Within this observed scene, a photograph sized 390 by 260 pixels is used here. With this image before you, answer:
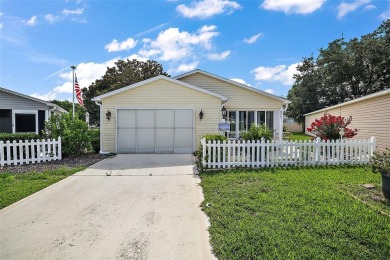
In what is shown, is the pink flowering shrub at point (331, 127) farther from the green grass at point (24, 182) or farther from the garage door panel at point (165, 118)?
the green grass at point (24, 182)

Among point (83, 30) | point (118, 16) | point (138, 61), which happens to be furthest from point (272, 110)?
point (138, 61)

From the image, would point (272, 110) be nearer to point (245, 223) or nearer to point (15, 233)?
point (245, 223)

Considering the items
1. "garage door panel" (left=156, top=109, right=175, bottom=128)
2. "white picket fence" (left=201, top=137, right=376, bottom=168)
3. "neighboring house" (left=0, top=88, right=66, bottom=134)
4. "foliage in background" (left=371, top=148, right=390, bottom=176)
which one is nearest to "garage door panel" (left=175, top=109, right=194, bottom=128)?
"garage door panel" (left=156, top=109, right=175, bottom=128)

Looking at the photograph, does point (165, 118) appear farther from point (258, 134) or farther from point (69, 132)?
point (258, 134)

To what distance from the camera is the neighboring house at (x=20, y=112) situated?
47.3 feet

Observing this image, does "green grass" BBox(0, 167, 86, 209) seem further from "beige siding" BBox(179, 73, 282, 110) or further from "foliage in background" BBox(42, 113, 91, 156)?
"beige siding" BBox(179, 73, 282, 110)

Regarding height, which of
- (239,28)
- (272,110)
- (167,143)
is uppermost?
(239,28)

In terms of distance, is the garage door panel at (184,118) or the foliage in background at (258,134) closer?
the foliage in background at (258,134)

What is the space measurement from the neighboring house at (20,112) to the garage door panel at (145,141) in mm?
8389

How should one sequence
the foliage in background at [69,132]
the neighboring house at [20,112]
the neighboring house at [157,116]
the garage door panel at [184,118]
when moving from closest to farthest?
the foliage in background at [69,132], the neighboring house at [157,116], the garage door panel at [184,118], the neighboring house at [20,112]

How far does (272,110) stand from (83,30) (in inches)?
446

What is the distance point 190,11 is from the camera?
36.0 feet

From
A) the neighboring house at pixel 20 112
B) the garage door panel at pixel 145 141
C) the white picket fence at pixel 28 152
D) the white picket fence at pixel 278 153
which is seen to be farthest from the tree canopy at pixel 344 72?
the white picket fence at pixel 28 152

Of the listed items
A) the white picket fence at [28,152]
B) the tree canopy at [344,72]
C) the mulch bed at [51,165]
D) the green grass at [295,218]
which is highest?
the tree canopy at [344,72]
